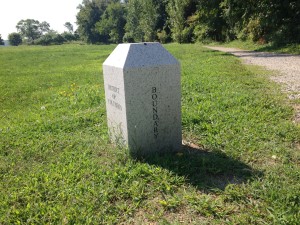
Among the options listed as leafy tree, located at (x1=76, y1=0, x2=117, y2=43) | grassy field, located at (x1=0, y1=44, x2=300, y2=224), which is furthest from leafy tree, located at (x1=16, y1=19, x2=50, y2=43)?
grassy field, located at (x1=0, y1=44, x2=300, y2=224)

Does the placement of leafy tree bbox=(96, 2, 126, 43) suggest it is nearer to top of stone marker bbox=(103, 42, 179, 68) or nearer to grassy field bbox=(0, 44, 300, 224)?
grassy field bbox=(0, 44, 300, 224)

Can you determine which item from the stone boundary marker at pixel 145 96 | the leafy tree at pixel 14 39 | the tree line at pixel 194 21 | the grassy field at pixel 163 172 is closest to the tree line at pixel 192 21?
the tree line at pixel 194 21

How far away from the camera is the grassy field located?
279cm

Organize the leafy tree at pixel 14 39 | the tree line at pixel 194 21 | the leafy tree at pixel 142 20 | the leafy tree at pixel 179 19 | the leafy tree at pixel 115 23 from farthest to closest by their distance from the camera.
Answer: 1. the leafy tree at pixel 14 39
2. the leafy tree at pixel 115 23
3. the leafy tree at pixel 142 20
4. the leafy tree at pixel 179 19
5. the tree line at pixel 194 21

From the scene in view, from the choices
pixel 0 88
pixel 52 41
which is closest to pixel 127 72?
pixel 0 88

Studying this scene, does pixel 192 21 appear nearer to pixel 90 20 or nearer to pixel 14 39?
pixel 90 20

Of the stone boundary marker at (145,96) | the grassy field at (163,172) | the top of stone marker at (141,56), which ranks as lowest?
the grassy field at (163,172)

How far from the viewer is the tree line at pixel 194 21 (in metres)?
19.5

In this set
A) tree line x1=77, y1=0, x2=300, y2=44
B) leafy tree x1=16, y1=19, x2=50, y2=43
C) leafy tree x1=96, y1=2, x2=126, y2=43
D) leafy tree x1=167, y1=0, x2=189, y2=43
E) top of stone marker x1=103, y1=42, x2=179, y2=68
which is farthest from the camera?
leafy tree x1=16, y1=19, x2=50, y2=43

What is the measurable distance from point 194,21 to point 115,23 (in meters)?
54.3

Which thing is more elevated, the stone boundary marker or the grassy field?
the stone boundary marker

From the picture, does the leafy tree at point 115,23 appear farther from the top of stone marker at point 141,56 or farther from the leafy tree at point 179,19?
the top of stone marker at point 141,56

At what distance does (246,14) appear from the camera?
65.8 feet

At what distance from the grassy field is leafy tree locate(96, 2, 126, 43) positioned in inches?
3231
